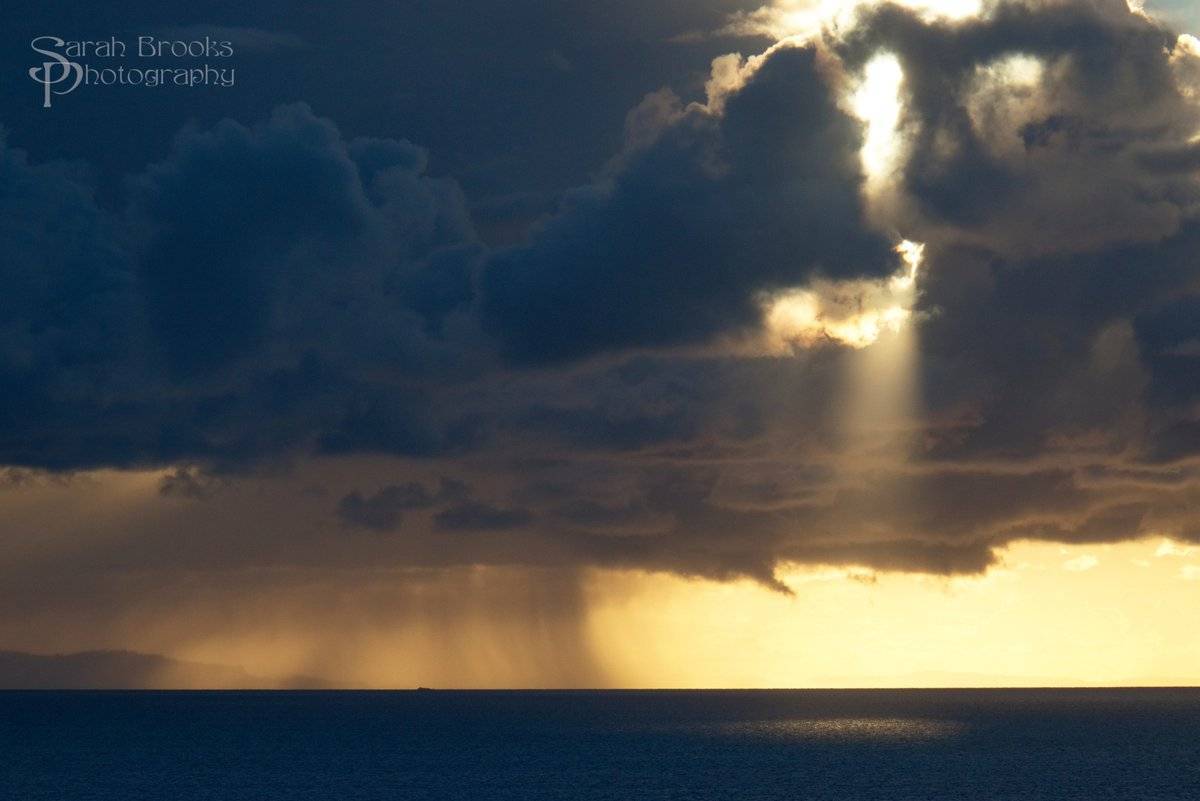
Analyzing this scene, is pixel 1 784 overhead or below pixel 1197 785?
overhead

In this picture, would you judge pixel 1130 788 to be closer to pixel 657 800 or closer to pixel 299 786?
pixel 657 800

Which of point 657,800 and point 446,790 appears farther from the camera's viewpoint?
point 446,790

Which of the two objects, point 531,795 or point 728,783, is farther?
point 728,783

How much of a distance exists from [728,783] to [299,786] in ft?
167

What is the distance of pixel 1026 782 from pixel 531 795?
62.6 metres

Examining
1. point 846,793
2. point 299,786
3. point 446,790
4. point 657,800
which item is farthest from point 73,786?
point 846,793

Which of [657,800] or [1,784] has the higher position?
[1,784]

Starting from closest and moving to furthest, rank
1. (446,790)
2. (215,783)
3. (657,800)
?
(657,800), (446,790), (215,783)

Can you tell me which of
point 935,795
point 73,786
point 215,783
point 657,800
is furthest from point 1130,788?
point 73,786

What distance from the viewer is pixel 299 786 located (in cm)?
19112

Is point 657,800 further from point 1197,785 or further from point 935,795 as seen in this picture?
point 1197,785

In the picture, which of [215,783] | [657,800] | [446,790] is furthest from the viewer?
[215,783]

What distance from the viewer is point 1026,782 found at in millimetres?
198750

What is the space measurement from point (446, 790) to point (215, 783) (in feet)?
104
